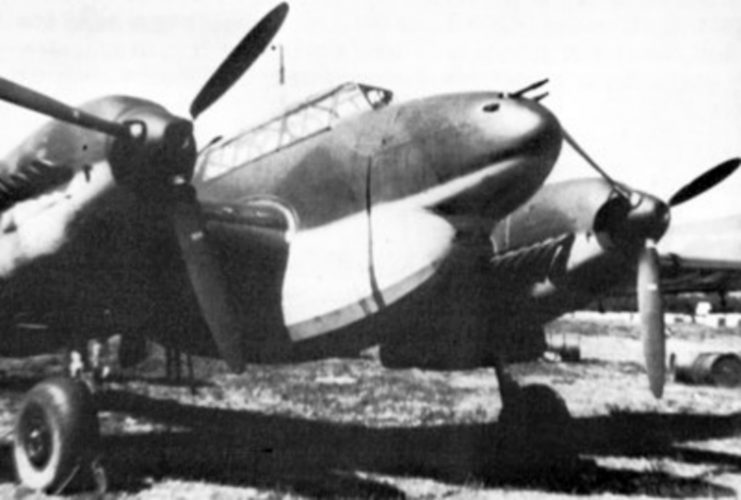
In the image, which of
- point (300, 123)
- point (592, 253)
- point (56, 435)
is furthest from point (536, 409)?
point (56, 435)

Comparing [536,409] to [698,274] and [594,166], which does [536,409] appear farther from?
[698,274]

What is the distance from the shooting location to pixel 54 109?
24.3ft

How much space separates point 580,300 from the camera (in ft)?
32.8

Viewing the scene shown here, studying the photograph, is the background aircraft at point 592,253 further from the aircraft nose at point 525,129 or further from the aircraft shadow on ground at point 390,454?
the aircraft shadow on ground at point 390,454

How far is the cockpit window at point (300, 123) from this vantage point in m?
9.98

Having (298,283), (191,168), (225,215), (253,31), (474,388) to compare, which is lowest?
(474,388)

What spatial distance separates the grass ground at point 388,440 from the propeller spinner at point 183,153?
1636 mm

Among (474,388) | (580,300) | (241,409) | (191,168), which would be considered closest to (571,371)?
(474,388)

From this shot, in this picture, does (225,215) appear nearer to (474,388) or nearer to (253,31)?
(253,31)

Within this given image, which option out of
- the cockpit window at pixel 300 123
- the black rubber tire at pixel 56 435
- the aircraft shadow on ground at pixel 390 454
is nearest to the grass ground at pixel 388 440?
the aircraft shadow on ground at pixel 390 454

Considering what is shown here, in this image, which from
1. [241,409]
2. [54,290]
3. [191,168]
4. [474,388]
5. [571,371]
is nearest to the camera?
[191,168]

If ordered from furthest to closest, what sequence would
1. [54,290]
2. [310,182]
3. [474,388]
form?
[474,388]
[310,182]
[54,290]

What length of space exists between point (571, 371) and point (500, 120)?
15635 millimetres

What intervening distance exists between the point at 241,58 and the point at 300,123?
169cm
